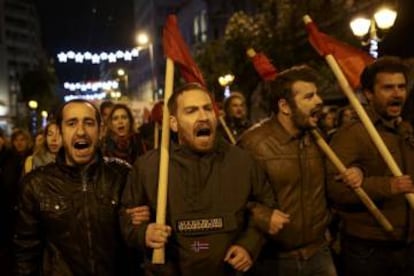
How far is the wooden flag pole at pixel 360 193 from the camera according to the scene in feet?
14.8

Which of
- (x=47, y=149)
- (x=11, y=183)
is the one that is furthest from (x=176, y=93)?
(x=11, y=183)

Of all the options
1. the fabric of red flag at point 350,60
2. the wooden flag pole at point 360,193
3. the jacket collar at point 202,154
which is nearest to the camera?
the jacket collar at point 202,154

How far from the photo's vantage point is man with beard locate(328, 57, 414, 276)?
15.5 feet

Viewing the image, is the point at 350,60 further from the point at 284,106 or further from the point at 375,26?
the point at 375,26

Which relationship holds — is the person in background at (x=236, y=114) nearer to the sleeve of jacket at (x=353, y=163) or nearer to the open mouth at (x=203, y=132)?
the sleeve of jacket at (x=353, y=163)

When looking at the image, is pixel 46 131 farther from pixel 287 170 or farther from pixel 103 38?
pixel 103 38

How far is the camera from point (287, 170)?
4.55 meters

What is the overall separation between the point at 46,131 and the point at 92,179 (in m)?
3.24

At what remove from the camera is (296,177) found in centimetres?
454

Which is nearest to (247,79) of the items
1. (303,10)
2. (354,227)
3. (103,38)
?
(303,10)

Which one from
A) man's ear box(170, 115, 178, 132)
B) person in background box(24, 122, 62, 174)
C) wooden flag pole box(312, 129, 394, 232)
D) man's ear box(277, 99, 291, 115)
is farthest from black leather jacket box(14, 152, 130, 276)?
person in background box(24, 122, 62, 174)

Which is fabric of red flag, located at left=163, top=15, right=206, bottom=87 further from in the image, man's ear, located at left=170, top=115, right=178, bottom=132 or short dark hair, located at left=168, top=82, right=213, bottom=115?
man's ear, located at left=170, top=115, right=178, bottom=132

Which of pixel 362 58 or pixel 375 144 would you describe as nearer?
pixel 375 144

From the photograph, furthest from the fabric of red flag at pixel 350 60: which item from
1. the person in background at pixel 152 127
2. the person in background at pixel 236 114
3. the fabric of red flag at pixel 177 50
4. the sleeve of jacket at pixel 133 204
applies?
the person in background at pixel 236 114
